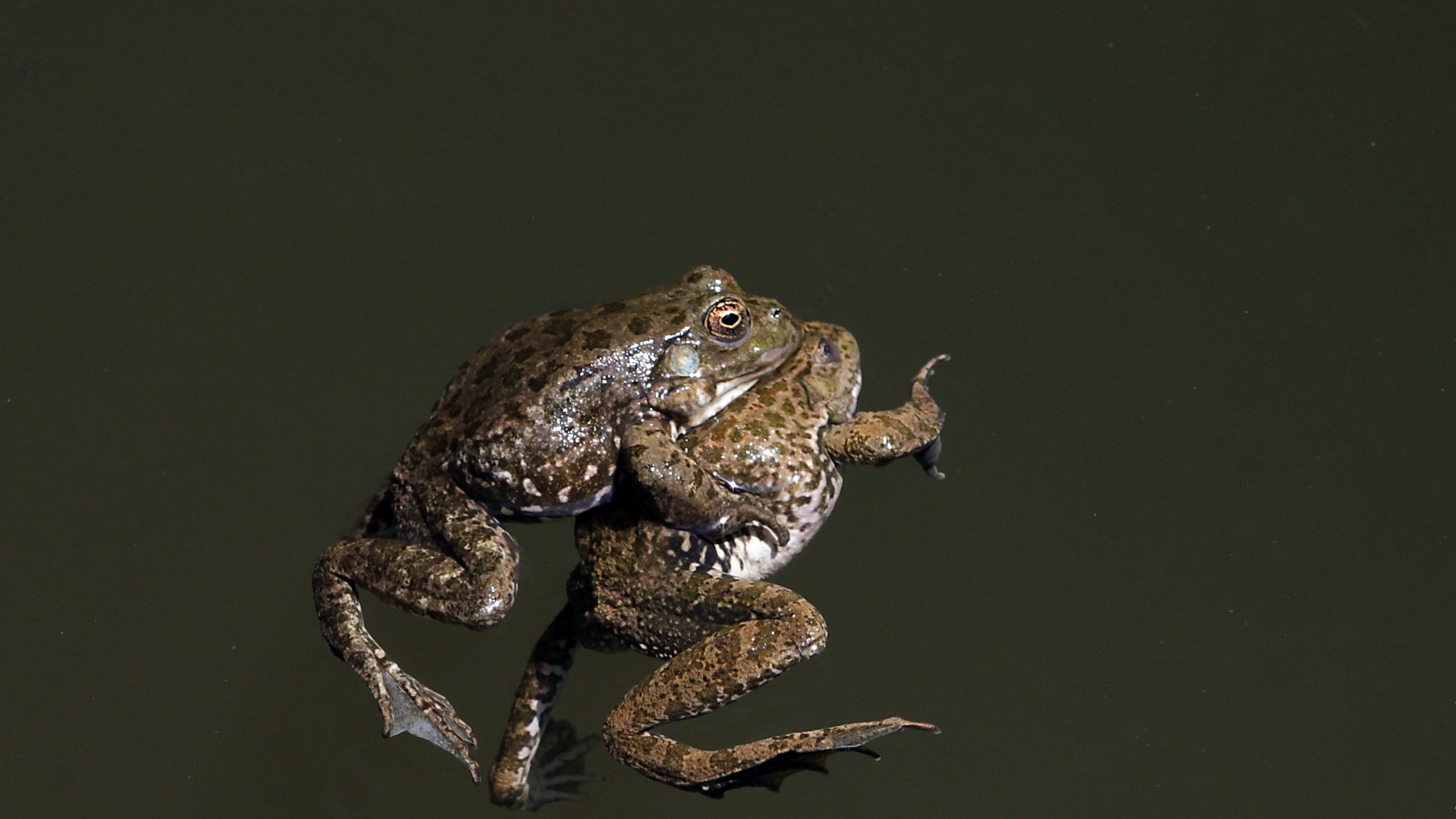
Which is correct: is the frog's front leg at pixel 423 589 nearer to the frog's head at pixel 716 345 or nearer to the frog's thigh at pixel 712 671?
the frog's thigh at pixel 712 671

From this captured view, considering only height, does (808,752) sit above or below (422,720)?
above

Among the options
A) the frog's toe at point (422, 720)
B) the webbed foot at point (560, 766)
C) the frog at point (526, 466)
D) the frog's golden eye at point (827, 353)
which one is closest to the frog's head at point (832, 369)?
the frog's golden eye at point (827, 353)

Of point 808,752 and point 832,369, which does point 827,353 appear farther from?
point 808,752

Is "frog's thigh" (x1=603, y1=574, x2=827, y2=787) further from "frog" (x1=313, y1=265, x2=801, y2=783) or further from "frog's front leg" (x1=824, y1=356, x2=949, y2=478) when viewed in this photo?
"frog's front leg" (x1=824, y1=356, x2=949, y2=478)

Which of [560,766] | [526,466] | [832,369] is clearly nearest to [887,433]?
[832,369]

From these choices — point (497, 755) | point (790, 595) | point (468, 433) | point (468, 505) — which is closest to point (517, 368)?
point (468, 433)

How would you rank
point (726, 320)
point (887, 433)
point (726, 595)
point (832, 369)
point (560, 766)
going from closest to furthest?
point (726, 595), point (726, 320), point (887, 433), point (832, 369), point (560, 766)

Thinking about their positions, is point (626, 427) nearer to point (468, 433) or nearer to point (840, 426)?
point (468, 433)
